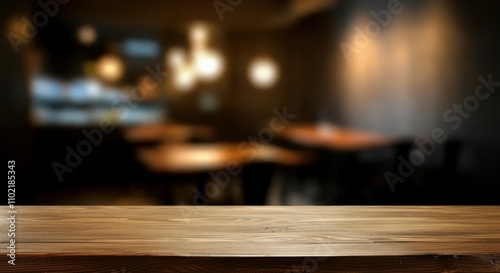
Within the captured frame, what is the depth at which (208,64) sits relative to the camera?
3.91ft

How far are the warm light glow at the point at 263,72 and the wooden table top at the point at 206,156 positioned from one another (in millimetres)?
162

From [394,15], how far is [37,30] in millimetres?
931

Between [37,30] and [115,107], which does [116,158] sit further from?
[37,30]

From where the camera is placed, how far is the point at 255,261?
0.94 m

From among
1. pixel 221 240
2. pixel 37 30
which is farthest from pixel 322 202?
pixel 37 30

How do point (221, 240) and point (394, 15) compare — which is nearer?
point (221, 240)

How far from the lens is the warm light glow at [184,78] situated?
118 cm
